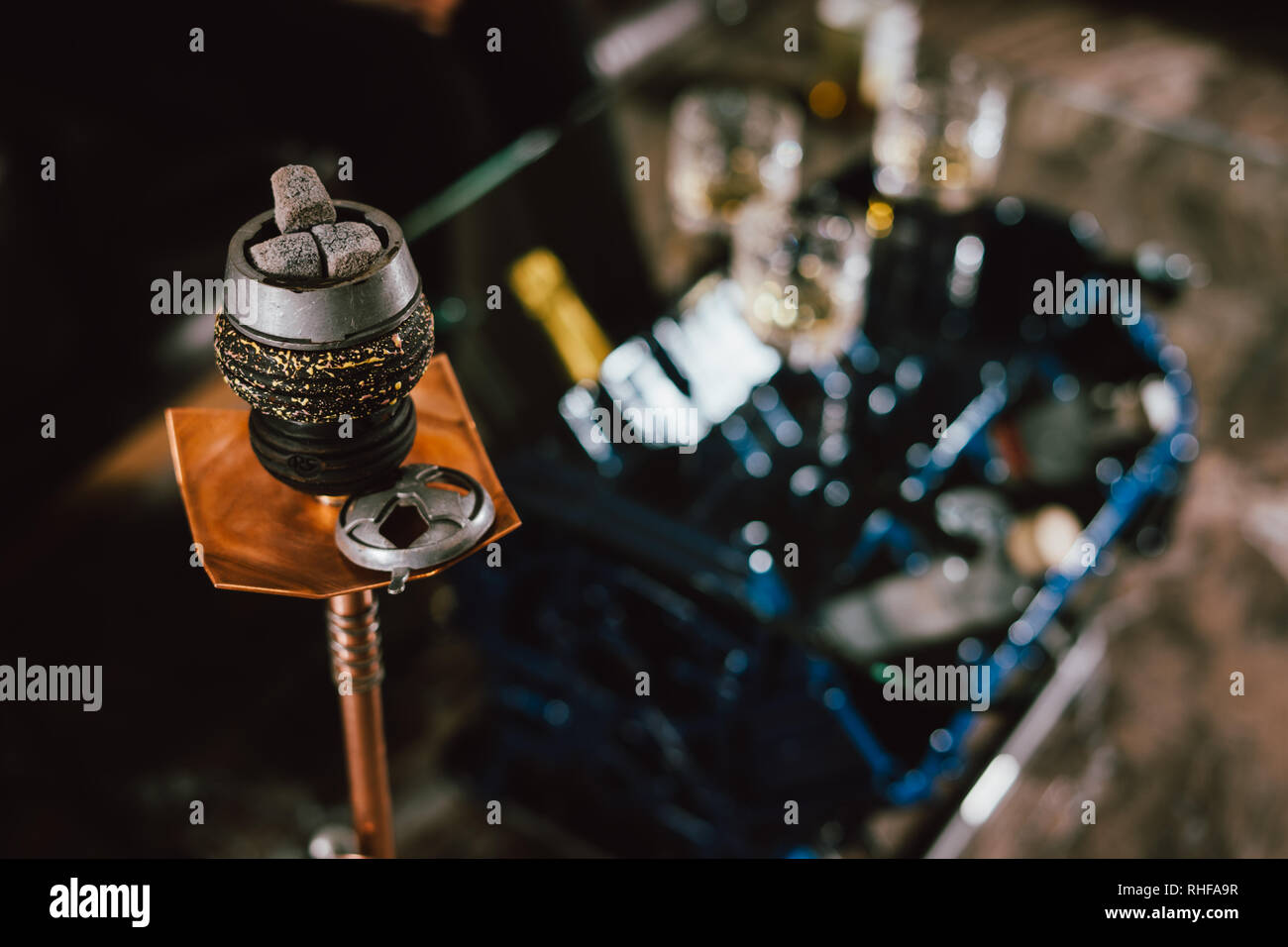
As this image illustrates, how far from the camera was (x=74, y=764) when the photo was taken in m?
2.15

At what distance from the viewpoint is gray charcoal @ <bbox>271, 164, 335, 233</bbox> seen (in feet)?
2.32

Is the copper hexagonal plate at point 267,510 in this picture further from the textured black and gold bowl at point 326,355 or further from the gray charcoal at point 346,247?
the gray charcoal at point 346,247

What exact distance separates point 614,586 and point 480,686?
0.77 meters

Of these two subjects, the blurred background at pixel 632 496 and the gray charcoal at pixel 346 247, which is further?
the blurred background at pixel 632 496

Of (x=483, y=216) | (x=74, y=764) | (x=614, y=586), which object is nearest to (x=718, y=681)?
(x=614, y=586)

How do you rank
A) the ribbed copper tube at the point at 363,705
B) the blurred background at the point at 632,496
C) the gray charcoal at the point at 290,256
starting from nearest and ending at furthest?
the gray charcoal at the point at 290,256
the ribbed copper tube at the point at 363,705
the blurred background at the point at 632,496

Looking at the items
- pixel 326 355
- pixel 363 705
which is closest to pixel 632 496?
pixel 363 705

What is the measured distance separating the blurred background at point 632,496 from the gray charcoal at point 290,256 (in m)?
1.08

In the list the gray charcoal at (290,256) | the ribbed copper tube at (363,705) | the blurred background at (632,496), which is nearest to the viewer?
the gray charcoal at (290,256)

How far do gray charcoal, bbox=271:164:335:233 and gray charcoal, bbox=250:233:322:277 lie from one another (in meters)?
0.01

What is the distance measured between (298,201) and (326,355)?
9cm

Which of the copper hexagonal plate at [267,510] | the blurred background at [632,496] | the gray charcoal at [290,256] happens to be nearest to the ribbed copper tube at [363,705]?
the copper hexagonal plate at [267,510]

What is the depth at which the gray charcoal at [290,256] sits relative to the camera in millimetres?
690
